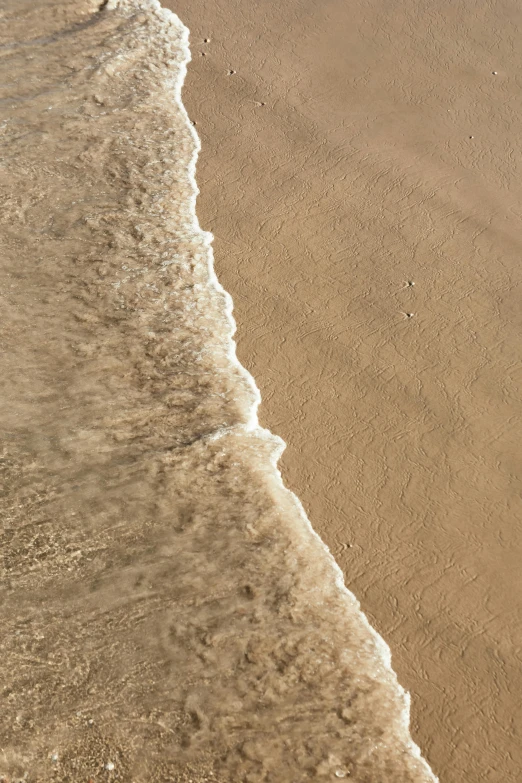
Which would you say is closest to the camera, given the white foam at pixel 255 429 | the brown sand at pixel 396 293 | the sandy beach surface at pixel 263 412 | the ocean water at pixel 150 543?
the ocean water at pixel 150 543

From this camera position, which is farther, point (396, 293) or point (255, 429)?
point (396, 293)

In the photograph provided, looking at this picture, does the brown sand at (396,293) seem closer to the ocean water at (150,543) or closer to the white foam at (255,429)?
the white foam at (255,429)

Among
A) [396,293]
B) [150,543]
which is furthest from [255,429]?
[396,293]

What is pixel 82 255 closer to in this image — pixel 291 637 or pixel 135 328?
pixel 135 328

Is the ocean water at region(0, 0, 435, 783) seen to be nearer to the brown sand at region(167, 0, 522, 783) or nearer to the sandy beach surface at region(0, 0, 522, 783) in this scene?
the sandy beach surface at region(0, 0, 522, 783)

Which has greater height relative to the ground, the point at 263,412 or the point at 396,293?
the point at 396,293

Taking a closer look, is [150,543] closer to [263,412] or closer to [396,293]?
[263,412]

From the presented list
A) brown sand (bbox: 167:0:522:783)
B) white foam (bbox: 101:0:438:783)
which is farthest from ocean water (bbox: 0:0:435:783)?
brown sand (bbox: 167:0:522:783)

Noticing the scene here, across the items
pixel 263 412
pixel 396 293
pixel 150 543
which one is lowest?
pixel 150 543

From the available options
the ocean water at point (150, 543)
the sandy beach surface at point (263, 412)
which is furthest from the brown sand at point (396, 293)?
the ocean water at point (150, 543)
